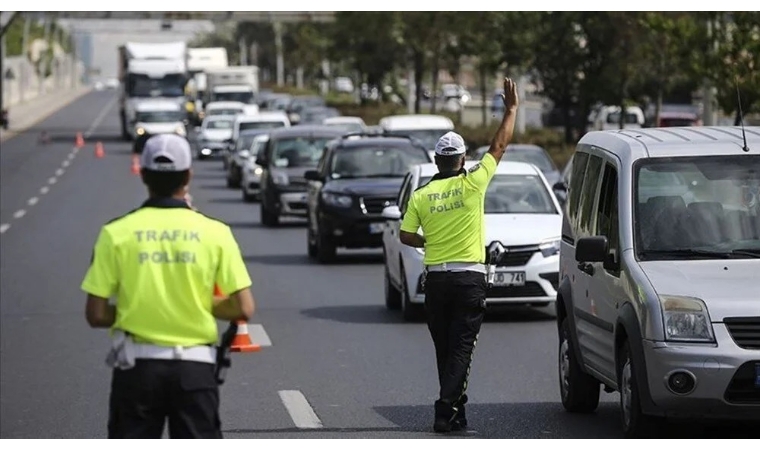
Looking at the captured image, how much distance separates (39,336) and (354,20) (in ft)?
176

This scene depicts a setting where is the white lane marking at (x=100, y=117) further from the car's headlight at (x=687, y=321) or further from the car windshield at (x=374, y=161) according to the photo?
the car's headlight at (x=687, y=321)

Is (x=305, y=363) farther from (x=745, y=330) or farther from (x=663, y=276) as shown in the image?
(x=745, y=330)

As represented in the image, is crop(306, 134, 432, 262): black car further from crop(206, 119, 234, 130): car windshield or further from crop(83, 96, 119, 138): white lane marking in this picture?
crop(83, 96, 119, 138): white lane marking

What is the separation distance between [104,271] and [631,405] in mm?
3721

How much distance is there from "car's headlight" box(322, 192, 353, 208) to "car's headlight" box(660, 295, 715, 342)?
47.6ft

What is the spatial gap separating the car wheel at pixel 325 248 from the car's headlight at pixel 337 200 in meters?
0.41

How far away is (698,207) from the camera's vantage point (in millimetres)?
10055

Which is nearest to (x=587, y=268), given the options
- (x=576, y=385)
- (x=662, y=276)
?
(x=576, y=385)

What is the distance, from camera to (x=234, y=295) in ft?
21.4

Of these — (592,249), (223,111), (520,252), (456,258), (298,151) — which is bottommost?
(223,111)

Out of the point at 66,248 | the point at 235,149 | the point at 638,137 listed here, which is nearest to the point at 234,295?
the point at 638,137

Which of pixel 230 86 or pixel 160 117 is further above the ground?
pixel 160 117

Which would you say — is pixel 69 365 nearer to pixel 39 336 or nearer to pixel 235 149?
pixel 39 336

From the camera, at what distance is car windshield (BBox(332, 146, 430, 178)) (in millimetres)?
24172
